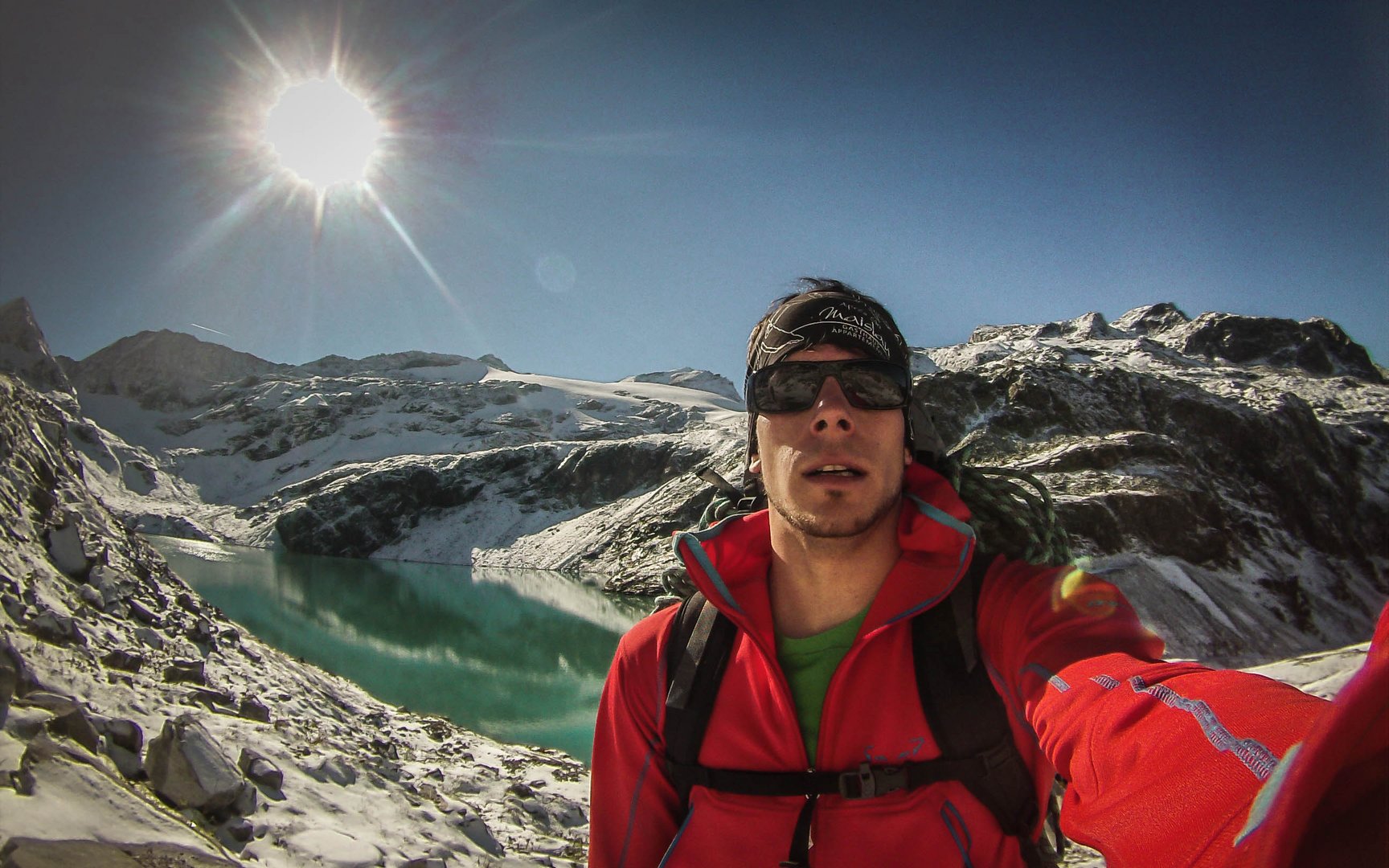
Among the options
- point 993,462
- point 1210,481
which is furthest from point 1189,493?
point 993,462

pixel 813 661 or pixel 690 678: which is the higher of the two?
pixel 813 661

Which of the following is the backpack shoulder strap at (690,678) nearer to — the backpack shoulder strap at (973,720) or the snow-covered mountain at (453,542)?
the backpack shoulder strap at (973,720)

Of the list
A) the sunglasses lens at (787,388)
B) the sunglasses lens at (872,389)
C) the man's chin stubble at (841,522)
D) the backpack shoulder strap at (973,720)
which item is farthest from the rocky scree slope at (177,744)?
the sunglasses lens at (872,389)

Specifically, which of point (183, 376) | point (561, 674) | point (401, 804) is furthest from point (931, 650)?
point (183, 376)

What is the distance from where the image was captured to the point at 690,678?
9.90ft

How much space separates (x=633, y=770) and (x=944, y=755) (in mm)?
1516

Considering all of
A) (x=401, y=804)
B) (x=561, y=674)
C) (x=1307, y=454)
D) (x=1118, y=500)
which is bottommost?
(x=561, y=674)

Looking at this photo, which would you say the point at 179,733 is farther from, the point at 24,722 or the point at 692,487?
the point at 692,487

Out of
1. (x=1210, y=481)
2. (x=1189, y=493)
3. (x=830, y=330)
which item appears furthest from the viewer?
(x=1210, y=481)

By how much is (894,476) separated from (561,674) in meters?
30.5

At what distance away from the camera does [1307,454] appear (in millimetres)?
56938

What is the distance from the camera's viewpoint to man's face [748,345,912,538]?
3072mm

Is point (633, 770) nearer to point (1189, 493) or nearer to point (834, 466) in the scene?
point (834, 466)

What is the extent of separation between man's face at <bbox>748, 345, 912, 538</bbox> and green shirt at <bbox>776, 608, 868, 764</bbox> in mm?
499
